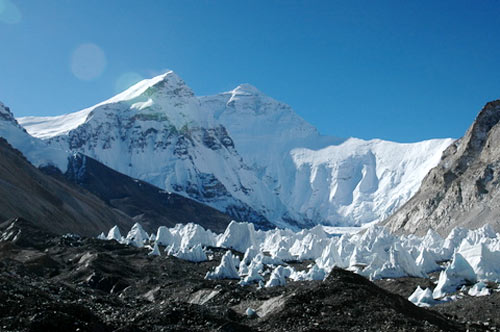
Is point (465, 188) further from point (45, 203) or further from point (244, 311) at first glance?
point (244, 311)

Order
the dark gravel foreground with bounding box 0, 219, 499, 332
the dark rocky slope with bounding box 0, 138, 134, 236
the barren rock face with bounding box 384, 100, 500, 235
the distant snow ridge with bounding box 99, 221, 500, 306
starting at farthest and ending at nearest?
the barren rock face with bounding box 384, 100, 500, 235 → the dark rocky slope with bounding box 0, 138, 134, 236 → the distant snow ridge with bounding box 99, 221, 500, 306 → the dark gravel foreground with bounding box 0, 219, 499, 332

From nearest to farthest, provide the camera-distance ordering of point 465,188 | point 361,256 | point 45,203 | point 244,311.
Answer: point 244,311
point 361,256
point 45,203
point 465,188

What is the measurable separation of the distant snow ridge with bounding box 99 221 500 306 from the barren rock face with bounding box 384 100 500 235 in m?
21.9

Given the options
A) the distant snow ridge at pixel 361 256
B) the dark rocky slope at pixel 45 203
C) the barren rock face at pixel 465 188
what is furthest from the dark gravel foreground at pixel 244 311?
the barren rock face at pixel 465 188

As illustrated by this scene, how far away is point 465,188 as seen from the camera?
122875mm

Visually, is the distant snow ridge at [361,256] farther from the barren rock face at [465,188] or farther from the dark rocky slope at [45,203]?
the barren rock face at [465,188]

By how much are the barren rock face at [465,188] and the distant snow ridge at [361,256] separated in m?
21.9

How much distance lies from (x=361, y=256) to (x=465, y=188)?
196 feet

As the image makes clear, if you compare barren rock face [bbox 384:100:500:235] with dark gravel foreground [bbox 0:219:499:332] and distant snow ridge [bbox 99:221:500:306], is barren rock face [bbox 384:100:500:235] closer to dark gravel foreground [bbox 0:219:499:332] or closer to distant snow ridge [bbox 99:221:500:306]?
distant snow ridge [bbox 99:221:500:306]

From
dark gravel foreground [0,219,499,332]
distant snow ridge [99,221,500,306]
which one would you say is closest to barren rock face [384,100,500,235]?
distant snow ridge [99,221,500,306]

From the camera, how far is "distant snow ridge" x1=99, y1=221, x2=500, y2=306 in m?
48.8

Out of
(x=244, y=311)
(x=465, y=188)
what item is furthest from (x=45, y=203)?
(x=244, y=311)

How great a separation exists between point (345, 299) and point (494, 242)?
155 feet

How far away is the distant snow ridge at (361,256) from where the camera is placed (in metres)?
48.8
